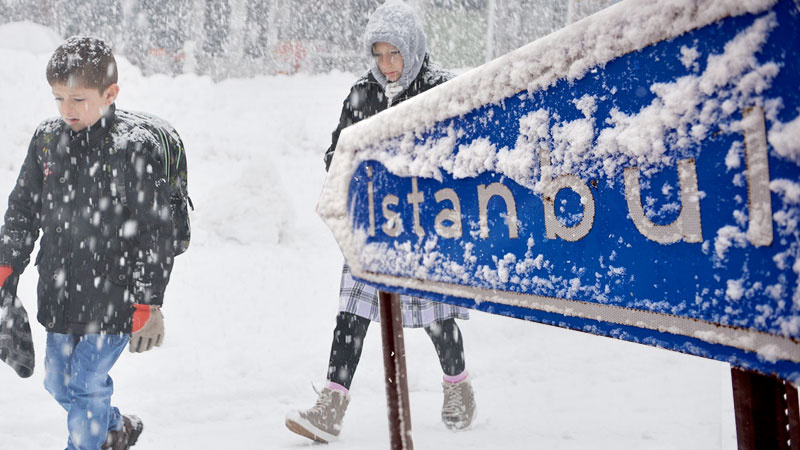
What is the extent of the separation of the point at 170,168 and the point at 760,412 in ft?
6.81

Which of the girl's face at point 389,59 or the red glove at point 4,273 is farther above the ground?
the girl's face at point 389,59

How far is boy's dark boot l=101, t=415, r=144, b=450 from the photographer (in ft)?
7.77

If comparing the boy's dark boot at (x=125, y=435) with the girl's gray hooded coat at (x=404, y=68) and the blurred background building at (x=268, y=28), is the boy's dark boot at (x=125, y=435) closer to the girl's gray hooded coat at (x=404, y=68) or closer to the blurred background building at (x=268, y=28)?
the girl's gray hooded coat at (x=404, y=68)

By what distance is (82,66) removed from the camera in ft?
7.04

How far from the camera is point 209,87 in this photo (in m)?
12.3

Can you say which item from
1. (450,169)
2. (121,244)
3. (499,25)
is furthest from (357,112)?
(499,25)

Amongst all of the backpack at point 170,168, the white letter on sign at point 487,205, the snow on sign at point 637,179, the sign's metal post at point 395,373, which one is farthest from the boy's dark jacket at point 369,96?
the white letter on sign at point 487,205

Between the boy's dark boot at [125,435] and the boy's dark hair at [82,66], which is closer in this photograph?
the boy's dark hair at [82,66]

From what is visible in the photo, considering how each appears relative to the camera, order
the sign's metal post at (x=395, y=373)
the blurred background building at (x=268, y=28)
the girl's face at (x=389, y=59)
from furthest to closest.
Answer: the blurred background building at (x=268, y=28) < the girl's face at (x=389, y=59) < the sign's metal post at (x=395, y=373)

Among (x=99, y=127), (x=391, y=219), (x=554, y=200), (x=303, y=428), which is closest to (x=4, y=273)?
(x=99, y=127)

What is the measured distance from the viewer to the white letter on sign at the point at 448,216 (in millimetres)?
926

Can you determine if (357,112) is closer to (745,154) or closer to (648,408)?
(648,408)

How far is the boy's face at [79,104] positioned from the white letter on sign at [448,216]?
5.67 ft

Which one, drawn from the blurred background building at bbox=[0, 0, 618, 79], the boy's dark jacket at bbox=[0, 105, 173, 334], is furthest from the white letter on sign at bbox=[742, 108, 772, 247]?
the blurred background building at bbox=[0, 0, 618, 79]
